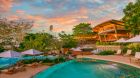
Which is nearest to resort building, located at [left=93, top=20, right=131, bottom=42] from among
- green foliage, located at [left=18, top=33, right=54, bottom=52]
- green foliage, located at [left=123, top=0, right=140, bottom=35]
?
green foliage, located at [left=123, top=0, right=140, bottom=35]

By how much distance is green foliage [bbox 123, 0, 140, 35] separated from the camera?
30466 millimetres

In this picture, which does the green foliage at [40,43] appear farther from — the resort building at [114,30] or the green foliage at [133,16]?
the resort building at [114,30]

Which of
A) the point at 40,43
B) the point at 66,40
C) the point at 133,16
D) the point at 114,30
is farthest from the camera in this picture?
the point at 114,30

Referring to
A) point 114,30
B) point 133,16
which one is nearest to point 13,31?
point 114,30

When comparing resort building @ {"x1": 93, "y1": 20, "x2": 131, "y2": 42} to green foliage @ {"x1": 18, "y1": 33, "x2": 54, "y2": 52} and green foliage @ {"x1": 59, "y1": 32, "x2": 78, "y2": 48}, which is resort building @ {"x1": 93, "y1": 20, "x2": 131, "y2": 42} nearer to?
green foliage @ {"x1": 59, "y1": 32, "x2": 78, "y2": 48}

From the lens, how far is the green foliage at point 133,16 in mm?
30466

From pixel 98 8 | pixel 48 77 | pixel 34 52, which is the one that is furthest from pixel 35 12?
pixel 48 77

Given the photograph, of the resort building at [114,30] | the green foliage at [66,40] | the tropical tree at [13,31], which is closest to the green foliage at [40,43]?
the green foliage at [66,40]

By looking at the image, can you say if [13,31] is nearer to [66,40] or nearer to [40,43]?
[40,43]

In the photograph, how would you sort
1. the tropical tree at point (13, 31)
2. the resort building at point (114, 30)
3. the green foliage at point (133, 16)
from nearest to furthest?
the green foliage at point (133, 16) < the tropical tree at point (13, 31) < the resort building at point (114, 30)

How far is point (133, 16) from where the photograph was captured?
3059cm

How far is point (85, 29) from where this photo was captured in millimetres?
73312

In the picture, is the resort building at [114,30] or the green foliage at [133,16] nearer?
the green foliage at [133,16]

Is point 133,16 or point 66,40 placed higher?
point 133,16
